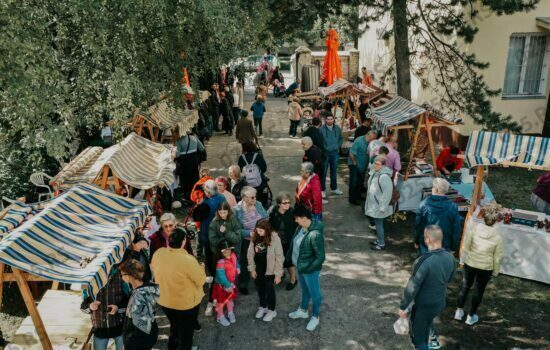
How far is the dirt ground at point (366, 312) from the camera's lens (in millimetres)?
6141

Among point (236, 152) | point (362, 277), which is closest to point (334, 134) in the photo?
point (362, 277)

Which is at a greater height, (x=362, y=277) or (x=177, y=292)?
(x=177, y=292)

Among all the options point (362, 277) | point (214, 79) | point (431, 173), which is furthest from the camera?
point (214, 79)

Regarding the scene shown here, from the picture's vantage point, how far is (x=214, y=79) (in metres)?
16.6

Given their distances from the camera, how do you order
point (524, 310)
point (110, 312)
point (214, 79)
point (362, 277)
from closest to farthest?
1. point (110, 312)
2. point (524, 310)
3. point (362, 277)
4. point (214, 79)

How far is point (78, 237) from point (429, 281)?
12.6ft

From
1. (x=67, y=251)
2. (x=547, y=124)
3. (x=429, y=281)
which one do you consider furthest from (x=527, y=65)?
(x=67, y=251)

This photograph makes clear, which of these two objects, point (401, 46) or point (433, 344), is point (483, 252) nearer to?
point (433, 344)

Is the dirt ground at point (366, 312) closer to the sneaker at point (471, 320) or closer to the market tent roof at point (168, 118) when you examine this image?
the sneaker at point (471, 320)

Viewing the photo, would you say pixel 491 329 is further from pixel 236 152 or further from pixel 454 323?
pixel 236 152

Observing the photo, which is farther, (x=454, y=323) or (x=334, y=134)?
(x=334, y=134)

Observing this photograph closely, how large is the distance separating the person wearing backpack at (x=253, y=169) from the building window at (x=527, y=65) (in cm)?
842

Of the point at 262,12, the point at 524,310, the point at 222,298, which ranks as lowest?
the point at 524,310

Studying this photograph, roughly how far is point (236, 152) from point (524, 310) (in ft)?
30.5
